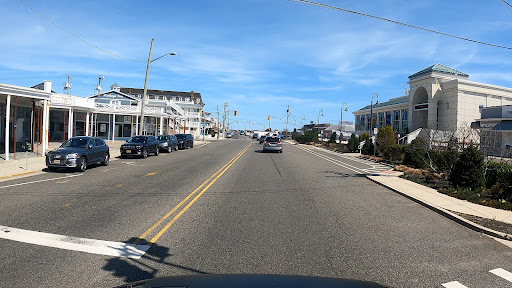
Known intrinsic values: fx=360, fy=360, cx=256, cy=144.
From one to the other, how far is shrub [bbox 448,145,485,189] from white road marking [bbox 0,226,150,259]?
37.9 feet

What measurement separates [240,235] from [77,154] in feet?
39.4

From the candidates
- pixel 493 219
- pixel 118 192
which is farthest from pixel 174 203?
pixel 493 219

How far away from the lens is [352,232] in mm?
7043

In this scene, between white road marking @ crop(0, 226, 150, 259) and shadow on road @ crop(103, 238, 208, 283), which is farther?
white road marking @ crop(0, 226, 150, 259)

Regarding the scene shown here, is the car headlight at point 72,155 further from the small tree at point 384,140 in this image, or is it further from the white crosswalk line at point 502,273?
the small tree at point 384,140

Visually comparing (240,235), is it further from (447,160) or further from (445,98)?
(445,98)

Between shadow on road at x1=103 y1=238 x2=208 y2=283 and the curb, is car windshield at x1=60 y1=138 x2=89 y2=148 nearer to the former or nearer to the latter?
shadow on road at x1=103 y1=238 x2=208 y2=283

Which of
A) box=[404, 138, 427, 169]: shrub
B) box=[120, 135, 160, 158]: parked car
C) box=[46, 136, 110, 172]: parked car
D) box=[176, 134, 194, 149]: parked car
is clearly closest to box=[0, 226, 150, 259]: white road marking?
box=[46, 136, 110, 172]: parked car

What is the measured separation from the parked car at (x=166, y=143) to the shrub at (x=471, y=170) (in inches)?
933

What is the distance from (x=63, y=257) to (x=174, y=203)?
4.13m

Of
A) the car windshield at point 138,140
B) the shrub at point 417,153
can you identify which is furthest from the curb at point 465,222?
the car windshield at point 138,140

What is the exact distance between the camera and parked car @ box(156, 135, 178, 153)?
104ft

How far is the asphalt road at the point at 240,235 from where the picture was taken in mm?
4852

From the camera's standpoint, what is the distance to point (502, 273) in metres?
5.17
